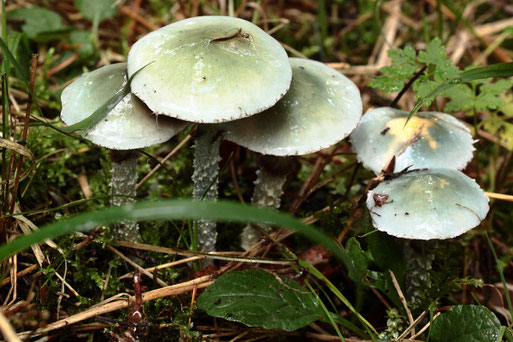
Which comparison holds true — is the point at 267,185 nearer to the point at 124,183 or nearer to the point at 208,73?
the point at 124,183

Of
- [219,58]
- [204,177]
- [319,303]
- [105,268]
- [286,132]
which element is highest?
[219,58]

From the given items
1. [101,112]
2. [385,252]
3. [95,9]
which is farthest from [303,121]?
[95,9]

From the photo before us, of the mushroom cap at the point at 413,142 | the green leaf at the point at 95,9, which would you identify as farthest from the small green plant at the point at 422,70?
the green leaf at the point at 95,9

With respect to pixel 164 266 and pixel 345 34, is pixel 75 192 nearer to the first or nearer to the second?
pixel 164 266

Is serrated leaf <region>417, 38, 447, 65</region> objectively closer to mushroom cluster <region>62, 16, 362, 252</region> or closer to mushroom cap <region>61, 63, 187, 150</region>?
mushroom cluster <region>62, 16, 362, 252</region>

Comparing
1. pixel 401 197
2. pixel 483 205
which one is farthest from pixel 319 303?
pixel 483 205
